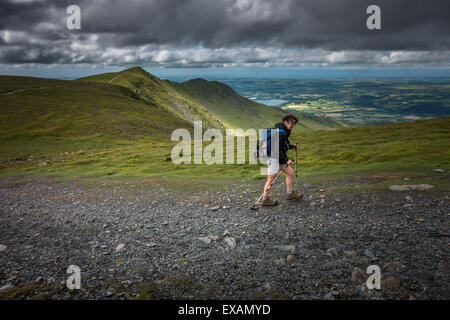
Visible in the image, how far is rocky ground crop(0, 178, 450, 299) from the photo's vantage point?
24.3 feet

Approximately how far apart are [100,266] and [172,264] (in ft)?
8.79

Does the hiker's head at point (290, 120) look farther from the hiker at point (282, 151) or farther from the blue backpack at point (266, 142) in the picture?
the blue backpack at point (266, 142)

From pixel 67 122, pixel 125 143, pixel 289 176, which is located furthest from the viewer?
pixel 67 122

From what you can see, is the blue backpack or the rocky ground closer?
the rocky ground

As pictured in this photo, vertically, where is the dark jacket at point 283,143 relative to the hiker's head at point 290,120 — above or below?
below

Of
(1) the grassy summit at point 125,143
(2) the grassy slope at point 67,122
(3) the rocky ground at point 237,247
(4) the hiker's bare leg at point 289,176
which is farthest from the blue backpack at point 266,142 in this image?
(2) the grassy slope at point 67,122

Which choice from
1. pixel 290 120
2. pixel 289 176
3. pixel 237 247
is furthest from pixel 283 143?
pixel 237 247

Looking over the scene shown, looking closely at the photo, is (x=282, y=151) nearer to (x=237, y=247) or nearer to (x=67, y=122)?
(x=237, y=247)

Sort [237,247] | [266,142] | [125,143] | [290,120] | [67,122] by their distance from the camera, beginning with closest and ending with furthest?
[237,247] < [290,120] < [266,142] < [125,143] < [67,122]

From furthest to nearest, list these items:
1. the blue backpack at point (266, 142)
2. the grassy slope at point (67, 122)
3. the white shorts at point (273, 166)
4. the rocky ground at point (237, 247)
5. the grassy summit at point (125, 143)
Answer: the grassy slope at point (67, 122) → the grassy summit at point (125, 143) → the white shorts at point (273, 166) → the blue backpack at point (266, 142) → the rocky ground at point (237, 247)

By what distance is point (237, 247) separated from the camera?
9922 millimetres

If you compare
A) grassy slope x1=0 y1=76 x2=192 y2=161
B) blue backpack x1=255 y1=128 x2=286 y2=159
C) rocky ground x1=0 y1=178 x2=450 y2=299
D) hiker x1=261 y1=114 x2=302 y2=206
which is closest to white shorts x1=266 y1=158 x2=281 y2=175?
hiker x1=261 y1=114 x2=302 y2=206

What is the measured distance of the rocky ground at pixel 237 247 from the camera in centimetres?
742

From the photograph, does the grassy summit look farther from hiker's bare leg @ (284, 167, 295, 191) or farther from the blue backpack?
the blue backpack
